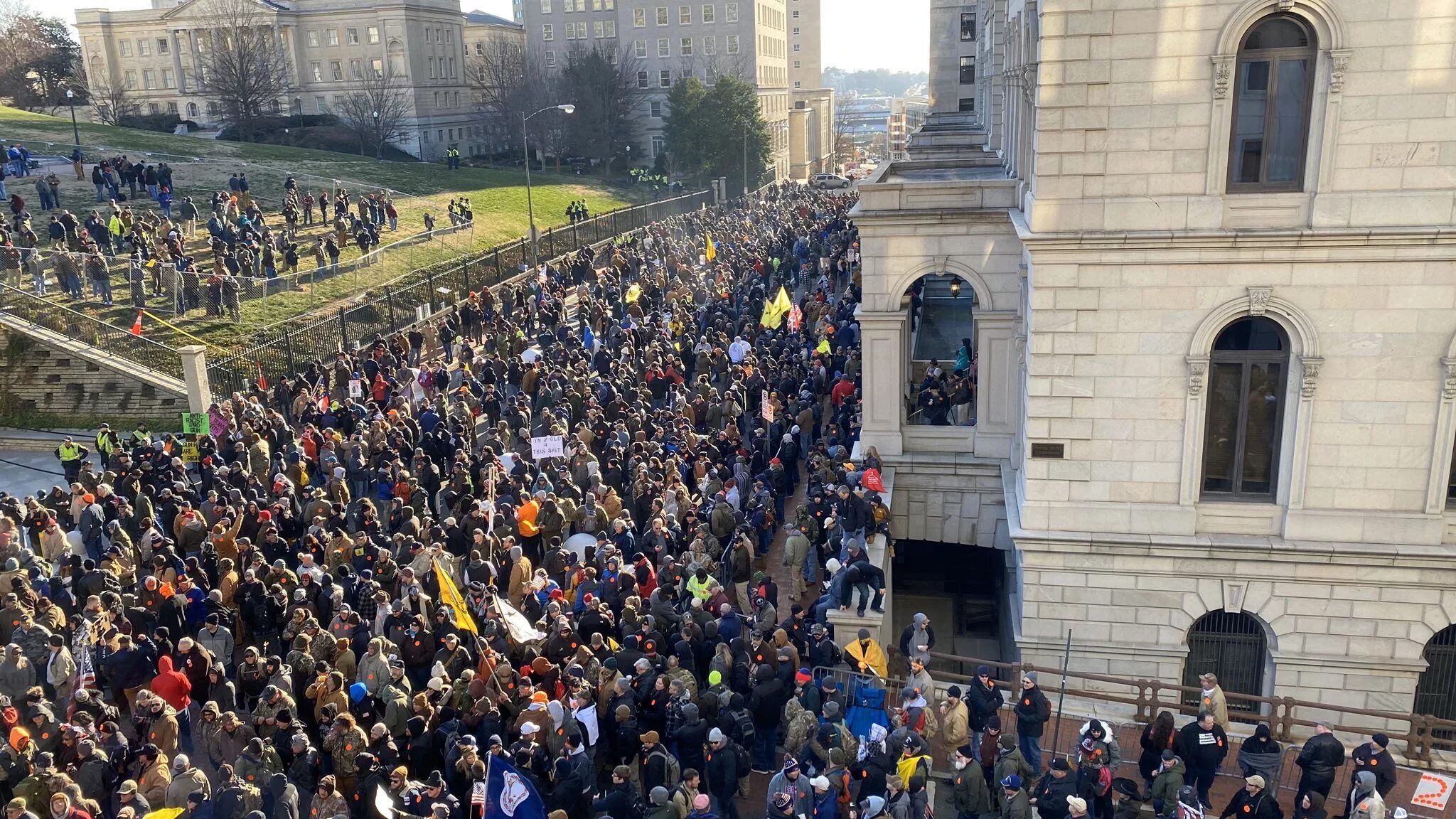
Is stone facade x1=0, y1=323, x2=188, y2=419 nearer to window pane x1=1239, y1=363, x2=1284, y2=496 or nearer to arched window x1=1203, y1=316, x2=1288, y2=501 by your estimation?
arched window x1=1203, y1=316, x2=1288, y2=501

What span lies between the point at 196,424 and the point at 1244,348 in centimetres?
2026

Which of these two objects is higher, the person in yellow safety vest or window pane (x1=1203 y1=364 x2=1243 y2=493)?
window pane (x1=1203 y1=364 x2=1243 y2=493)

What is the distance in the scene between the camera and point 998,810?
13188 mm

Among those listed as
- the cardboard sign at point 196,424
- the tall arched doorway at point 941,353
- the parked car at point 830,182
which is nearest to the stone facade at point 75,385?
the cardboard sign at point 196,424

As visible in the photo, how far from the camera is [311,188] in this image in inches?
2254

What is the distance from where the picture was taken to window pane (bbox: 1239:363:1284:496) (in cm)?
1535

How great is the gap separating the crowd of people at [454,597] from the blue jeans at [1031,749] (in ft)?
6.90

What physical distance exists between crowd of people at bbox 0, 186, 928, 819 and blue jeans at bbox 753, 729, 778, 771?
0.17 ft

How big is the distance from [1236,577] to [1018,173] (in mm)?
8434

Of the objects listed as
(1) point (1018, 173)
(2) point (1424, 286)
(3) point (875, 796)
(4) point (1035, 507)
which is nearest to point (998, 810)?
(3) point (875, 796)

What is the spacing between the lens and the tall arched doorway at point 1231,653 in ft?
53.9

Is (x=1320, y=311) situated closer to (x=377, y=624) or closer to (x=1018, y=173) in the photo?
(x=1018, y=173)

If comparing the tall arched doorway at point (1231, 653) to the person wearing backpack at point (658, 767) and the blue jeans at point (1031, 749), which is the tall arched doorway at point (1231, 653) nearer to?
the blue jeans at point (1031, 749)

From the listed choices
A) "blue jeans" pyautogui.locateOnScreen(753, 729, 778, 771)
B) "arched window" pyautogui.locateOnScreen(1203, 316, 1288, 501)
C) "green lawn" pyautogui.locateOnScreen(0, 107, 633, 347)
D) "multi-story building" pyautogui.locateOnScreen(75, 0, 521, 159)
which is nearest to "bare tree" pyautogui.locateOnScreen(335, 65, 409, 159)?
"multi-story building" pyautogui.locateOnScreen(75, 0, 521, 159)
